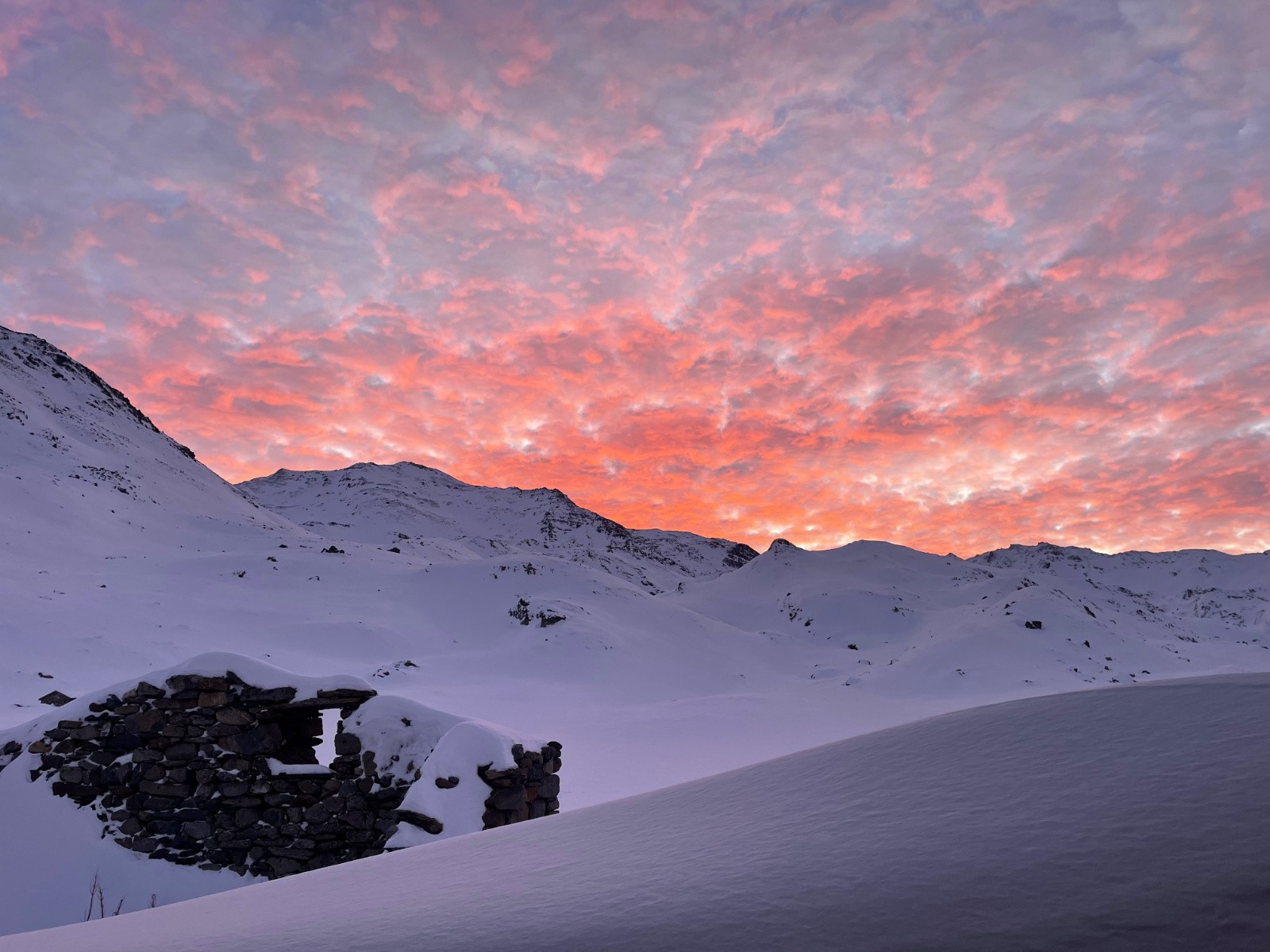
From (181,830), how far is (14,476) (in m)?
39.8

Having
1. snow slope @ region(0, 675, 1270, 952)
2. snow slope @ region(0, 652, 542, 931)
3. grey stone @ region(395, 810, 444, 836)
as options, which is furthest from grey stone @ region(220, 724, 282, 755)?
snow slope @ region(0, 675, 1270, 952)

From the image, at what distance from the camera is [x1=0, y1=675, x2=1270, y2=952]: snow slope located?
1285 millimetres

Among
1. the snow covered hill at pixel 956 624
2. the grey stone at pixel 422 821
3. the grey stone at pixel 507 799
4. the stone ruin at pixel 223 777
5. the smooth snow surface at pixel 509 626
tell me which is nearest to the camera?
the grey stone at pixel 422 821

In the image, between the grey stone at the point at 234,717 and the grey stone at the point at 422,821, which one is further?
the grey stone at the point at 234,717

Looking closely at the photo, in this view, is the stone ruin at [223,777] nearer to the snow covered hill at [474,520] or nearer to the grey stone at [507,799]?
the grey stone at [507,799]

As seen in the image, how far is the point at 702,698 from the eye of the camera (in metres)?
22.7

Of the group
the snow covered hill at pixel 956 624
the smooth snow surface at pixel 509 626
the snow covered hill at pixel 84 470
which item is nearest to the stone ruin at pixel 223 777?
the smooth snow surface at pixel 509 626

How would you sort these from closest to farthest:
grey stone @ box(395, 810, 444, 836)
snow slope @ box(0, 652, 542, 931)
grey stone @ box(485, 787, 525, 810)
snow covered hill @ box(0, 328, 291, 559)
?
grey stone @ box(395, 810, 444, 836) < snow slope @ box(0, 652, 542, 931) < grey stone @ box(485, 787, 525, 810) < snow covered hill @ box(0, 328, 291, 559)

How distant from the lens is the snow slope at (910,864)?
50.6 inches

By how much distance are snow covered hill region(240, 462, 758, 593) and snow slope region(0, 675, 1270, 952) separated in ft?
215

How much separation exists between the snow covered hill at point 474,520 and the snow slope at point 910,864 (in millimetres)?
65608

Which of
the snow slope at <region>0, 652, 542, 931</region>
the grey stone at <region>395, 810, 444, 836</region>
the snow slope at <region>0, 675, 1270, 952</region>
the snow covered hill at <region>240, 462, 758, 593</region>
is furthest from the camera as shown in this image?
the snow covered hill at <region>240, 462, 758, 593</region>

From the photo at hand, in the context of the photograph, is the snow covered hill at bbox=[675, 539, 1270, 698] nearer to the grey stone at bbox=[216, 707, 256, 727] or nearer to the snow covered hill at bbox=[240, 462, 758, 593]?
the grey stone at bbox=[216, 707, 256, 727]

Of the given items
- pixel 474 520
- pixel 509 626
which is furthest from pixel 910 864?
pixel 474 520
